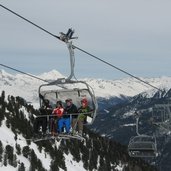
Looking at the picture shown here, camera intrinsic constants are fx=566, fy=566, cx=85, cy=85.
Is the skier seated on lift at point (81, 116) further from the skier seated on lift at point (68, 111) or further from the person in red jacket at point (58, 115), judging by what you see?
the person in red jacket at point (58, 115)

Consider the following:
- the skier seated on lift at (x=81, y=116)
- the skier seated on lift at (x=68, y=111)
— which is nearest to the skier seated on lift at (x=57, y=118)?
the skier seated on lift at (x=68, y=111)

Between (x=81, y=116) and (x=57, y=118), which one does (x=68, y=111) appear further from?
(x=81, y=116)

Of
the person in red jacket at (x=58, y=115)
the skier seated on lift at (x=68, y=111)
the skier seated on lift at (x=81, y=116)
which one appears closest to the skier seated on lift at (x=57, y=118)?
the person in red jacket at (x=58, y=115)

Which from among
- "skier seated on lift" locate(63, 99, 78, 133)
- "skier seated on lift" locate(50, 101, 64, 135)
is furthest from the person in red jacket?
"skier seated on lift" locate(63, 99, 78, 133)

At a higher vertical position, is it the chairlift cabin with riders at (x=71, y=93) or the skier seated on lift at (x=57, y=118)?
the chairlift cabin with riders at (x=71, y=93)

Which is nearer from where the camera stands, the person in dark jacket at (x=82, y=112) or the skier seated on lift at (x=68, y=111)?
the person in dark jacket at (x=82, y=112)

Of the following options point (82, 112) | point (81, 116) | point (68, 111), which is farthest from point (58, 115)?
point (81, 116)

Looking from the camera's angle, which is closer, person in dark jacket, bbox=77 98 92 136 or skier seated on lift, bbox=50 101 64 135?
skier seated on lift, bbox=50 101 64 135

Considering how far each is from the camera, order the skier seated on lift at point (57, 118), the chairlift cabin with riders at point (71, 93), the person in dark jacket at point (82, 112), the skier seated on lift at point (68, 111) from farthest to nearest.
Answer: the skier seated on lift at point (68, 111) → the person in dark jacket at point (82, 112) → the skier seated on lift at point (57, 118) → the chairlift cabin with riders at point (71, 93)

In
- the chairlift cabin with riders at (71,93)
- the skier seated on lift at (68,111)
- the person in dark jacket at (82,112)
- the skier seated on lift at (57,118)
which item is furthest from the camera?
the skier seated on lift at (68,111)

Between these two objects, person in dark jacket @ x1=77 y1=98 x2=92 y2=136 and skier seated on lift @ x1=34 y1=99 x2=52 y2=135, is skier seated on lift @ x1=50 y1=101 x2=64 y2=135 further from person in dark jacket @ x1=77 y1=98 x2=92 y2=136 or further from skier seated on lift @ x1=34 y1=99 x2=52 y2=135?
person in dark jacket @ x1=77 y1=98 x2=92 y2=136

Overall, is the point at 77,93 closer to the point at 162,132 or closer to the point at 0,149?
the point at 162,132

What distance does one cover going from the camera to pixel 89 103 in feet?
76.6

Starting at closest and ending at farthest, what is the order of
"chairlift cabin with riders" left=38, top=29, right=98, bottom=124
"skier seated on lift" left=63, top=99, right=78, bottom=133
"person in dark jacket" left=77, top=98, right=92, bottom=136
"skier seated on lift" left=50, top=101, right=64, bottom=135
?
"chairlift cabin with riders" left=38, top=29, right=98, bottom=124 < "skier seated on lift" left=50, top=101, right=64, bottom=135 < "person in dark jacket" left=77, top=98, right=92, bottom=136 < "skier seated on lift" left=63, top=99, right=78, bottom=133
